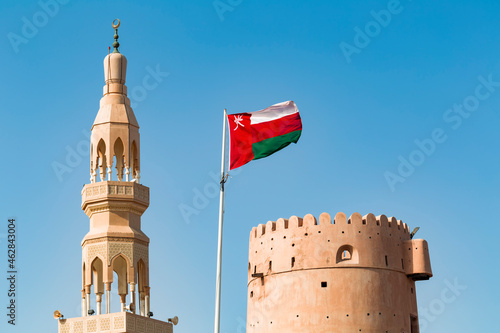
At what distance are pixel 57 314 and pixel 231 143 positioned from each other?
707 centimetres

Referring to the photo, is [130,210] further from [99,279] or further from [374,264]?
[374,264]

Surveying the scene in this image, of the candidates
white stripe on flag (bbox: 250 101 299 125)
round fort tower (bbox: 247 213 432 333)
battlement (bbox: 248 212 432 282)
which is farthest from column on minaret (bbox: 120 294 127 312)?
battlement (bbox: 248 212 432 282)

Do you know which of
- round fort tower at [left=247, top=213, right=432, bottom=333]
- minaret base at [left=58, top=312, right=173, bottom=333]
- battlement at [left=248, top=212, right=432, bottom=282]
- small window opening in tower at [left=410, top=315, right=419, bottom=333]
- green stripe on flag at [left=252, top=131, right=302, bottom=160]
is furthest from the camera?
small window opening in tower at [left=410, top=315, right=419, bottom=333]

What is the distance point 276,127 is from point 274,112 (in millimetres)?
466

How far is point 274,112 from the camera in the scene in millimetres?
36312

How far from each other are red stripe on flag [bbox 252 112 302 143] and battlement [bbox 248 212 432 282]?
70.0 feet

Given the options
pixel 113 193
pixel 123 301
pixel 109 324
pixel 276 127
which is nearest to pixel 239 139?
pixel 276 127

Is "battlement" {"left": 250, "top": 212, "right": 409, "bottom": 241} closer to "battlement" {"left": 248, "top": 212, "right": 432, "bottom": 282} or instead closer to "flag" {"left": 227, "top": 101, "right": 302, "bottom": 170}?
"battlement" {"left": 248, "top": 212, "right": 432, "bottom": 282}

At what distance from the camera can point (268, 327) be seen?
57.5m

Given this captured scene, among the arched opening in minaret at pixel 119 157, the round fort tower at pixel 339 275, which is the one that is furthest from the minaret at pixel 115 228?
the round fort tower at pixel 339 275

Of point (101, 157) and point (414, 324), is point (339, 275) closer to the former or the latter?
point (414, 324)

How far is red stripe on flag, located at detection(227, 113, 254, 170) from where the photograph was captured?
35.5 m

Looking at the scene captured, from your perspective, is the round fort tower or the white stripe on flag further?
the round fort tower

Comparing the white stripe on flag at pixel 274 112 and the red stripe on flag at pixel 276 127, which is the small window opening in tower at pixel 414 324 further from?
the white stripe on flag at pixel 274 112
